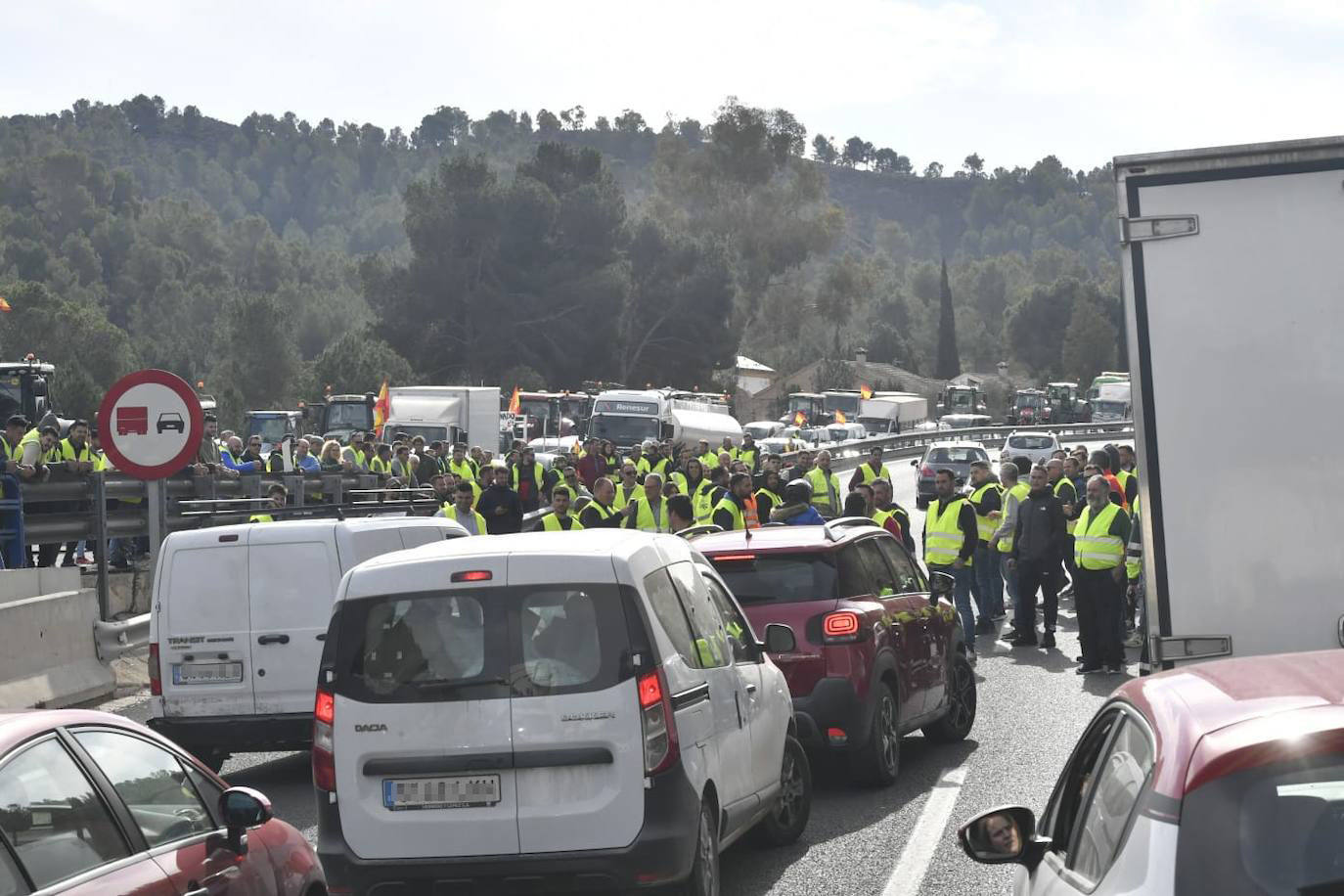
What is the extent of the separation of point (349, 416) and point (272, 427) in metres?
5.14

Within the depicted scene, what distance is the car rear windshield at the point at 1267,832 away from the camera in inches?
128

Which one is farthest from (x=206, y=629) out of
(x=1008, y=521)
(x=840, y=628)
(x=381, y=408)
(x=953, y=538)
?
(x=381, y=408)

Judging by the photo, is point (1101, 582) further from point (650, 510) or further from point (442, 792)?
point (442, 792)

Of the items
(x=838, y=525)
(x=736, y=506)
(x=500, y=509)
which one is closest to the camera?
(x=838, y=525)

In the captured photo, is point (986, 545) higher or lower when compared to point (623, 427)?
lower

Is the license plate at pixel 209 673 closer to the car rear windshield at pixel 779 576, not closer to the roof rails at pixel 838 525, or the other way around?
the car rear windshield at pixel 779 576

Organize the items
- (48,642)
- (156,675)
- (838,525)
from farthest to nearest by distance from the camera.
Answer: (48,642) → (838,525) → (156,675)

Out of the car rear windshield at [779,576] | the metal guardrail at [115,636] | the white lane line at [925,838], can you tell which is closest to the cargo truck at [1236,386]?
the white lane line at [925,838]

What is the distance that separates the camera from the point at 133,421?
535 inches

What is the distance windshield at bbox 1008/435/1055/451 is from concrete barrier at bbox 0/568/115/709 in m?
40.9

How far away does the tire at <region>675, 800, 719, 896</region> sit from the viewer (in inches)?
288

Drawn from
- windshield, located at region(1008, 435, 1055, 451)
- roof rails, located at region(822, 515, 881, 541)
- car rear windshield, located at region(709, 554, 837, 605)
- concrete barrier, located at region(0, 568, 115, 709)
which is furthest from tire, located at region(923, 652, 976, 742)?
windshield, located at region(1008, 435, 1055, 451)

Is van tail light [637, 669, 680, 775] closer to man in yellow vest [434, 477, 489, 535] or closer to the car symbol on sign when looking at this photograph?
the car symbol on sign

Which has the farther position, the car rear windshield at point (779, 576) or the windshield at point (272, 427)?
the windshield at point (272, 427)
